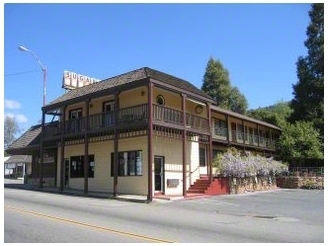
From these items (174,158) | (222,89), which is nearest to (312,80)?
(222,89)

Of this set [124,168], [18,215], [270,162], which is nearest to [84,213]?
[18,215]

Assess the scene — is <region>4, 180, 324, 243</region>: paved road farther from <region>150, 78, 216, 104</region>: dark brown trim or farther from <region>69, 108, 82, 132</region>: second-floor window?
<region>69, 108, 82, 132</region>: second-floor window

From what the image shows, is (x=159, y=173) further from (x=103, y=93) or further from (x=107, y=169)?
(x=103, y=93)

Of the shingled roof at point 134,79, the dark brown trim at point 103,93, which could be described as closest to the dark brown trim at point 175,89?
the shingled roof at point 134,79

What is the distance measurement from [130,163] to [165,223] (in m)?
12.0

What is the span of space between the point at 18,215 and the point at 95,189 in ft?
42.2

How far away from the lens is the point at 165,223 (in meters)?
13.8

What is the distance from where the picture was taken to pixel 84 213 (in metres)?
15.9

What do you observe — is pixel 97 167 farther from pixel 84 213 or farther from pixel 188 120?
pixel 84 213

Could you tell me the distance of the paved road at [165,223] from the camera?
10938mm

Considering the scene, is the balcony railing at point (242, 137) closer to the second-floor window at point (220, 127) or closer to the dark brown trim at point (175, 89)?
the second-floor window at point (220, 127)

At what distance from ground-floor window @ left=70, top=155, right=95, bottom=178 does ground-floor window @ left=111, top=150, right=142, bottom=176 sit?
2.61 m

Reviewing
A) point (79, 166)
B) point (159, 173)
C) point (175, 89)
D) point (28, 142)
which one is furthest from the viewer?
point (28, 142)

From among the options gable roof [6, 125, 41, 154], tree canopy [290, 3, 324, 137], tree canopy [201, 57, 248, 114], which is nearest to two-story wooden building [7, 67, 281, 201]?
gable roof [6, 125, 41, 154]
